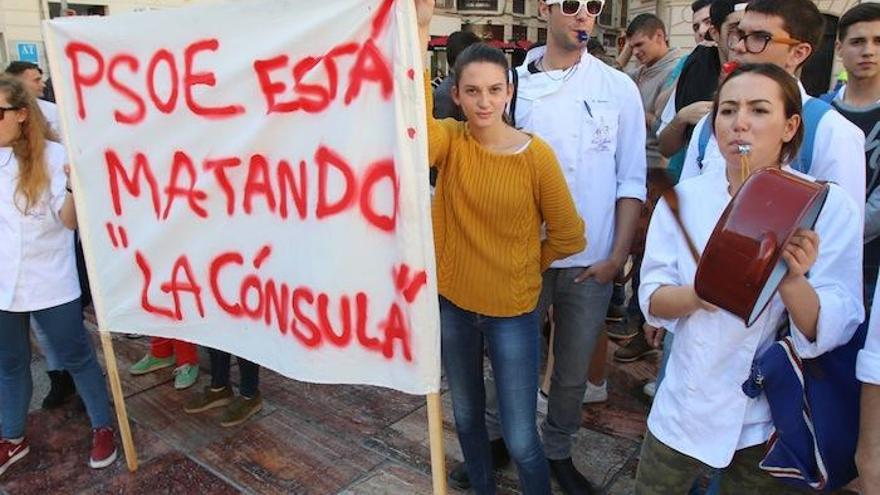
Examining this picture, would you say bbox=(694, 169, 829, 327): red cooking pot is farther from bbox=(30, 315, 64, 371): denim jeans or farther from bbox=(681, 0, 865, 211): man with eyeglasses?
bbox=(30, 315, 64, 371): denim jeans

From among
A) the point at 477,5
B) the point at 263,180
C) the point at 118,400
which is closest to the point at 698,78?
the point at 263,180

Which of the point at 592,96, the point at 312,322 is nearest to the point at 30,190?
the point at 312,322

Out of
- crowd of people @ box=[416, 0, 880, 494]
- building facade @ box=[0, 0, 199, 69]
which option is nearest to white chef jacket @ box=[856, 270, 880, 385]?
crowd of people @ box=[416, 0, 880, 494]

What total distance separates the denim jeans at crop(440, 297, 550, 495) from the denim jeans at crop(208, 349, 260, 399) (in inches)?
57.4

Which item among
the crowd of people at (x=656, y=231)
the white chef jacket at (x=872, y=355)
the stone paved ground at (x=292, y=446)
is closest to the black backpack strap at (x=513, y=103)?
the crowd of people at (x=656, y=231)

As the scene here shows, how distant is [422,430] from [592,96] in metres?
1.81

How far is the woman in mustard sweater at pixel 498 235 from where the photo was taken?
6.68 ft

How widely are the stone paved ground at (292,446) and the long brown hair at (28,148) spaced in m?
1.26

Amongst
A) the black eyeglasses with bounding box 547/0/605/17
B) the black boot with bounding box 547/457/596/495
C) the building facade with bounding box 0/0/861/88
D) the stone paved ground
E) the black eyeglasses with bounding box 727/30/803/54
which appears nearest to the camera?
the black eyeglasses with bounding box 727/30/803/54

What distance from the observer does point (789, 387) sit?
1.47 m

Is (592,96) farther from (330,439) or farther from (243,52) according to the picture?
(330,439)

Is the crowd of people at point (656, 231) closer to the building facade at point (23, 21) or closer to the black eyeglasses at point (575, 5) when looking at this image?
the black eyeglasses at point (575, 5)

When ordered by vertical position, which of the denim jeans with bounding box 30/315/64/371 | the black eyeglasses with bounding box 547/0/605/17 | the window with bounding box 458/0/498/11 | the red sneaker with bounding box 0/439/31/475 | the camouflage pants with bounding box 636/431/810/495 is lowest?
the red sneaker with bounding box 0/439/31/475

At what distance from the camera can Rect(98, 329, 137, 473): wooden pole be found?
2723 millimetres
